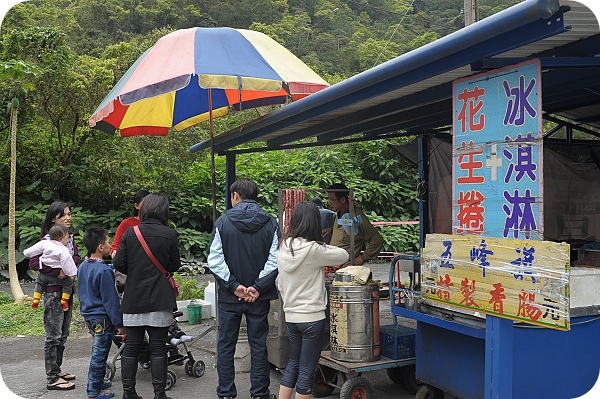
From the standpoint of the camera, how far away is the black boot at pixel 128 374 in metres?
4.88

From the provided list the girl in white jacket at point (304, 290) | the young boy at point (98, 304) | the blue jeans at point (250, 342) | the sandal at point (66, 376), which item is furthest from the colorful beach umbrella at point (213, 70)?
the sandal at point (66, 376)

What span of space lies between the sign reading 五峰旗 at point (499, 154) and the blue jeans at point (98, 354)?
3.20 m

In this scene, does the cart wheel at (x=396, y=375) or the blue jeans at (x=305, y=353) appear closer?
the blue jeans at (x=305, y=353)

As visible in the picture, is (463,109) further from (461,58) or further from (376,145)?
(376,145)

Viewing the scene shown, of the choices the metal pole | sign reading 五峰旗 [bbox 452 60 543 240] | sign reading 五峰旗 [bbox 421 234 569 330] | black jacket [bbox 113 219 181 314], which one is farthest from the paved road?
the metal pole

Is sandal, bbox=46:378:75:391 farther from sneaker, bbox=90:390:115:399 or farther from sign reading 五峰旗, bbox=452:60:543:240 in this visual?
sign reading 五峰旗, bbox=452:60:543:240

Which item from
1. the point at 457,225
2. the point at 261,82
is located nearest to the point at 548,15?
the point at 457,225

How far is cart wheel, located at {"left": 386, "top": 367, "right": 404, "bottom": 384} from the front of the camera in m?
5.46

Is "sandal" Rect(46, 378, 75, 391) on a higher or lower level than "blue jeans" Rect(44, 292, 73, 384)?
lower

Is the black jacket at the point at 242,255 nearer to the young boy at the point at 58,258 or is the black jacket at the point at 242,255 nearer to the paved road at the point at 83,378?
the paved road at the point at 83,378

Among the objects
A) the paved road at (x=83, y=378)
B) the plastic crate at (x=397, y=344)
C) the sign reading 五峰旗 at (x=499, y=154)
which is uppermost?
the sign reading 五峰旗 at (x=499, y=154)

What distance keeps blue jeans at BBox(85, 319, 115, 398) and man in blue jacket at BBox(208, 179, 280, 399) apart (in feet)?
3.59

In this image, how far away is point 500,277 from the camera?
12.0 feet

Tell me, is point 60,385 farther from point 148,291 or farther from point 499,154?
point 499,154
